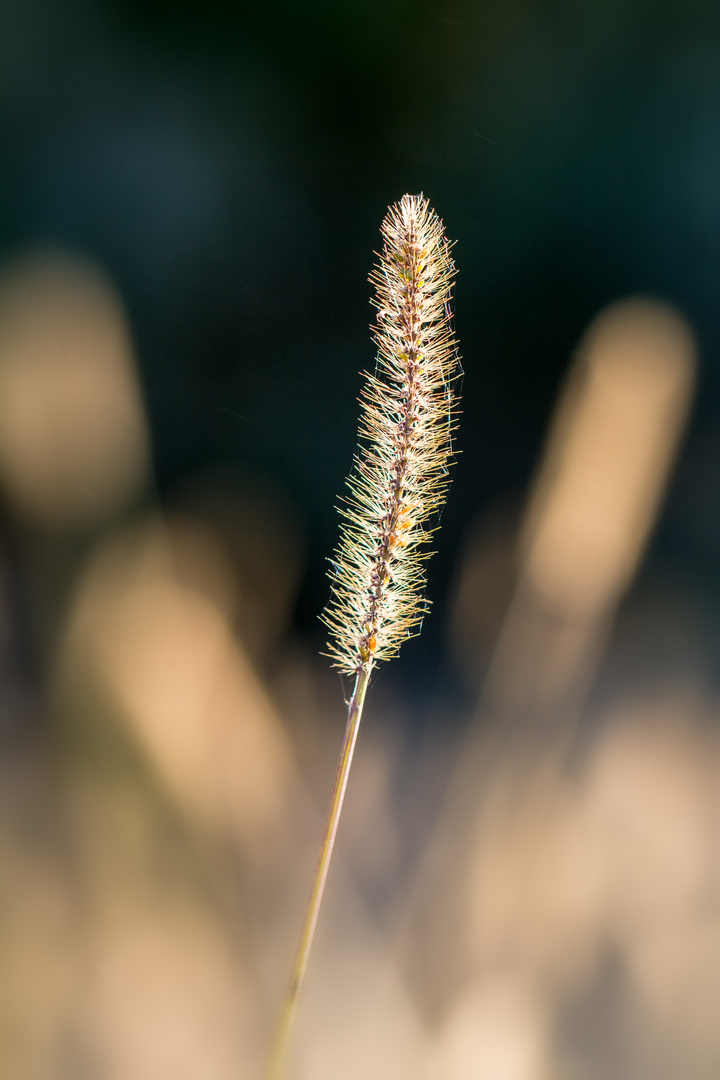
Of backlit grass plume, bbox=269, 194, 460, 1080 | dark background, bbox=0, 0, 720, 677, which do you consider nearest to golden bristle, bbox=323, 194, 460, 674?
backlit grass plume, bbox=269, 194, 460, 1080

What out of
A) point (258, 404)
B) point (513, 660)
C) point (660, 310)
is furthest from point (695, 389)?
point (258, 404)

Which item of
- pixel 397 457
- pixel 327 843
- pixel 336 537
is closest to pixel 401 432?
pixel 397 457

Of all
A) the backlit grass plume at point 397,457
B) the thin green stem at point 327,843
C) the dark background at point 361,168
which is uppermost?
the dark background at point 361,168

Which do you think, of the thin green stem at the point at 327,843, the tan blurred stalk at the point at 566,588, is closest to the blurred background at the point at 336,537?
the tan blurred stalk at the point at 566,588

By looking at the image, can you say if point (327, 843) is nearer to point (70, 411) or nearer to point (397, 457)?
point (397, 457)

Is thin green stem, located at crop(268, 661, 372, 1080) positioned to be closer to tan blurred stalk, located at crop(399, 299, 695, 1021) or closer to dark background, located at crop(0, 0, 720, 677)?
tan blurred stalk, located at crop(399, 299, 695, 1021)

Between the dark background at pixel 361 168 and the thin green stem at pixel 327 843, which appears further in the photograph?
the dark background at pixel 361 168

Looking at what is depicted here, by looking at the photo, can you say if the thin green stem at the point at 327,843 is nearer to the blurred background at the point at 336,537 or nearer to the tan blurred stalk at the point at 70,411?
the blurred background at the point at 336,537

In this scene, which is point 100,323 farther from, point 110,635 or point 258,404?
point 110,635
